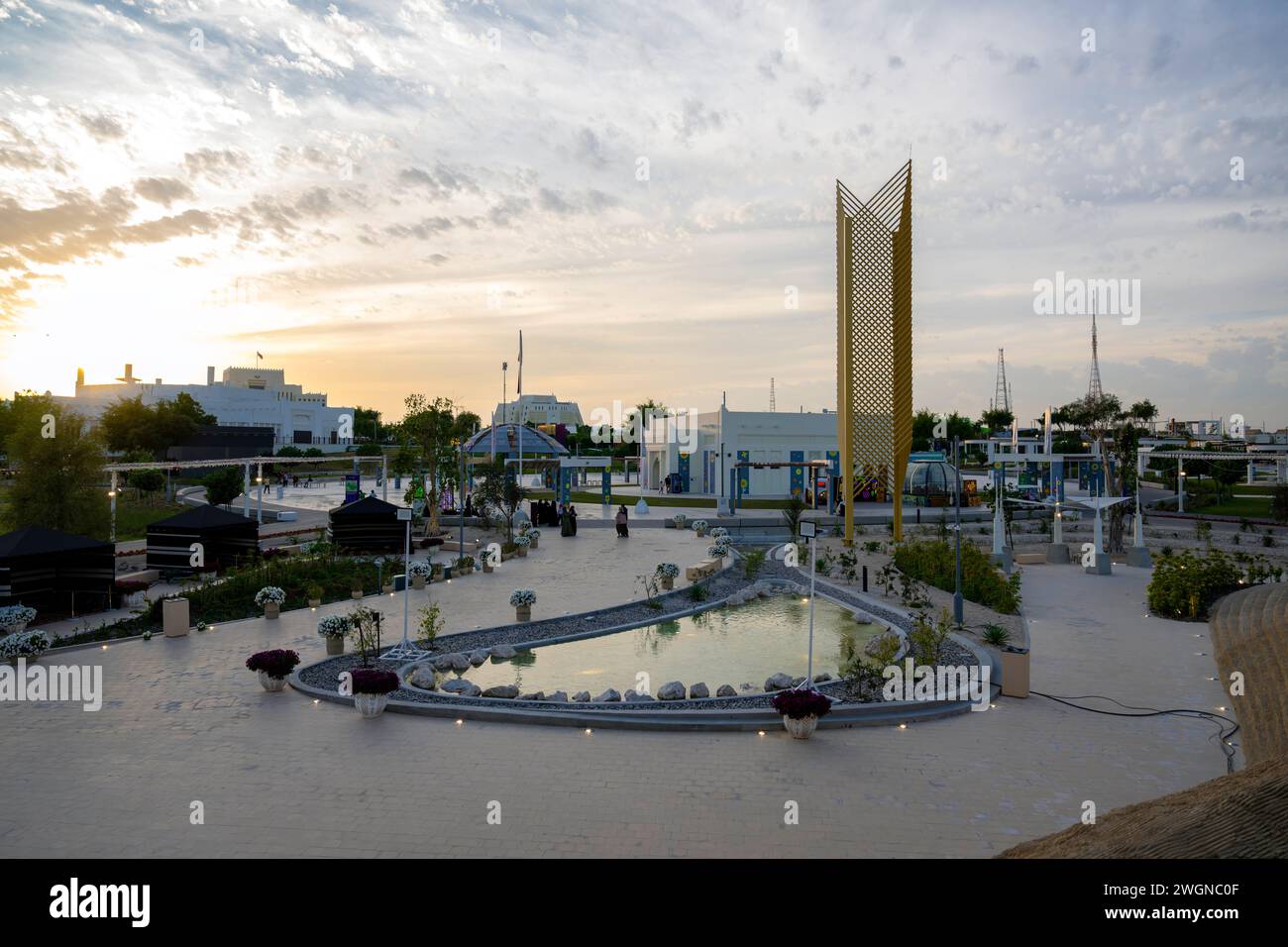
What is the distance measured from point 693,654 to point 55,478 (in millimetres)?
17531

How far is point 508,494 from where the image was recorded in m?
→ 29.3

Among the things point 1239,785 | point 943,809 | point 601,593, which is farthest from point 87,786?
point 601,593

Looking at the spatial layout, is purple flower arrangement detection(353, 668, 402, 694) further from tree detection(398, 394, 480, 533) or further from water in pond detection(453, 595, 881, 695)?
tree detection(398, 394, 480, 533)

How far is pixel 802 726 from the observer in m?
9.03

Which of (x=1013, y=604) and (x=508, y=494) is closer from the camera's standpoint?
(x=1013, y=604)

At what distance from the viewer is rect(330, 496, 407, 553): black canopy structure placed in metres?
23.9

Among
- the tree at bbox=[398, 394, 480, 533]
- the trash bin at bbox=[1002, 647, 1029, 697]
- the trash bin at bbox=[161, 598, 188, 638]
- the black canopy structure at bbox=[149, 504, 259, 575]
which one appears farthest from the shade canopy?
the trash bin at bbox=[1002, 647, 1029, 697]

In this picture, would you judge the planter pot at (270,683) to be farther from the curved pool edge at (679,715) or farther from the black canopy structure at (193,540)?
the black canopy structure at (193,540)

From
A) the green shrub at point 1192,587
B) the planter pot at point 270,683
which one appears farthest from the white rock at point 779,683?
the green shrub at point 1192,587

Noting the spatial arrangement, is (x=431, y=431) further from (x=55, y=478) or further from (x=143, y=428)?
(x=143, y=428)

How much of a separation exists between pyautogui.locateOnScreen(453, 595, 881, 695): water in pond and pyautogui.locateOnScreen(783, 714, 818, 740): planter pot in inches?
74.3

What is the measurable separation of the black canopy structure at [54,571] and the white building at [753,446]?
2973 cm
